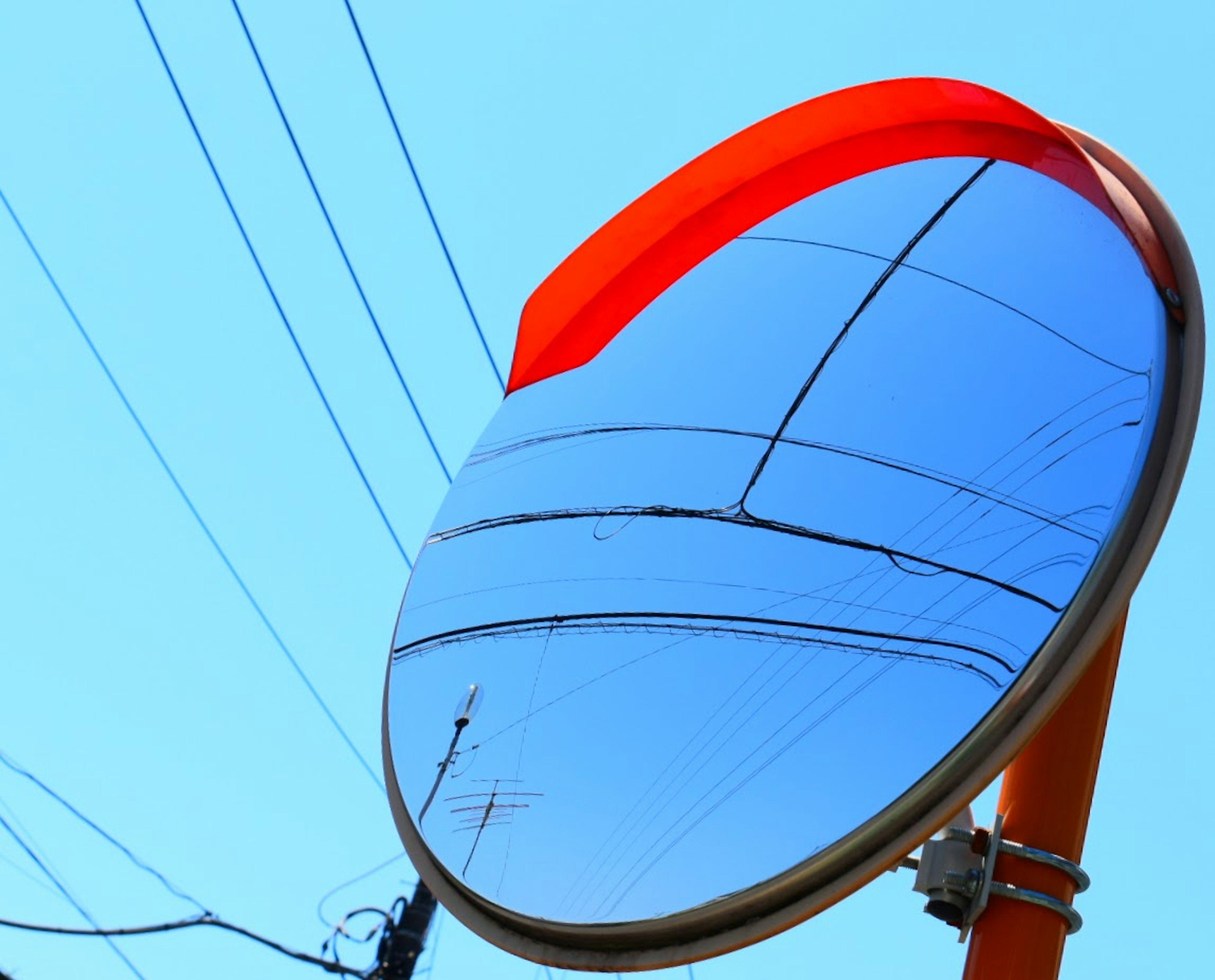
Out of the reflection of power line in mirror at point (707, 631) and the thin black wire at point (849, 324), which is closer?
the reflection of power line in mirror at point (707, 631)

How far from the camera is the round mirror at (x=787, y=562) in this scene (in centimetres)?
124

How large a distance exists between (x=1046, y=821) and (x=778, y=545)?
1.31 ft

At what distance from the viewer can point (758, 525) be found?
161 cm

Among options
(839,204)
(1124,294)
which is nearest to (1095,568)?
(1124,294)

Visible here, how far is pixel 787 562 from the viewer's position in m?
1.54

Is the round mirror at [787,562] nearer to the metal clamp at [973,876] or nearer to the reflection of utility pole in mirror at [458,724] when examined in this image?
the reflection of utility pole in mirror at [458,724]

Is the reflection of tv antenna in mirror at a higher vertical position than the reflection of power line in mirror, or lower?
lower

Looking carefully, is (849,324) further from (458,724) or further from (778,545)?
(458,724)

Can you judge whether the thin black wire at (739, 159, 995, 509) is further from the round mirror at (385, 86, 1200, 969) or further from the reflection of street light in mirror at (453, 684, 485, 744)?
the reflection of street light in mirror at (453, 684, 485, 744)

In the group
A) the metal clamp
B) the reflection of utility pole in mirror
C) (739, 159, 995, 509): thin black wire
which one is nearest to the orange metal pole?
the metal clamp

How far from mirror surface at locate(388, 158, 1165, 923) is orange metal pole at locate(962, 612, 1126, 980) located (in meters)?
0.18

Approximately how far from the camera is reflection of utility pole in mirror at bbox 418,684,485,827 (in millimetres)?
1594

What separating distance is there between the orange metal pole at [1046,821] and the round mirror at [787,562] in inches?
7.1

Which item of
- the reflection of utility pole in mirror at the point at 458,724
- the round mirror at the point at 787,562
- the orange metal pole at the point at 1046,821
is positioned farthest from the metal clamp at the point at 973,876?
the reflection of utility pole in mirror at the point at 458,724
